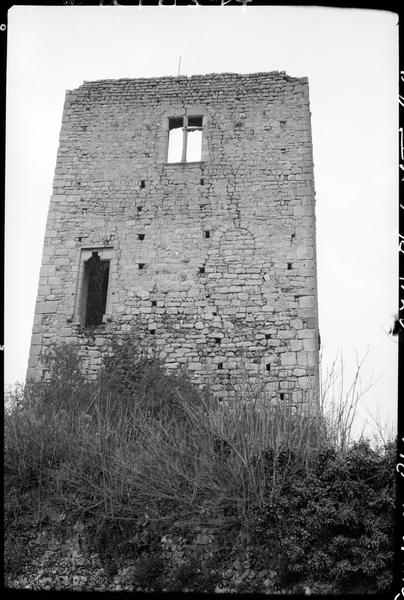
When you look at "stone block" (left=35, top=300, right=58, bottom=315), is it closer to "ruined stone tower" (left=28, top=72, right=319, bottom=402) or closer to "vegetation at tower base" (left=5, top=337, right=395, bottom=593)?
"ruined stone tower" (left=28, top=72, right=319, bottom=402)

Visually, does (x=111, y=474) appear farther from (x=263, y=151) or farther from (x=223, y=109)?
(x=223, y=109)

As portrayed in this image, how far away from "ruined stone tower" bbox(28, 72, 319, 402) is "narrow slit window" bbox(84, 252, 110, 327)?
2cm

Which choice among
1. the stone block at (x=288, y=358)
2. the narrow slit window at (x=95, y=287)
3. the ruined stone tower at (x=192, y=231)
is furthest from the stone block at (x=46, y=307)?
the stone block at (x=288, y=358)

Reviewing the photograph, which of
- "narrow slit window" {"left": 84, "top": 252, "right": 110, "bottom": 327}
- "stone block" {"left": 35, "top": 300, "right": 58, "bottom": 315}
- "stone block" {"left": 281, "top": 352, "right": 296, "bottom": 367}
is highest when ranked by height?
"narrow slit window" {"left": 84, "top": 252, "right": 110, "bottom": 327}

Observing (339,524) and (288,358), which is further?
(288,358)

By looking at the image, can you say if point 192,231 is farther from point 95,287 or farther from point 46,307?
point 46,307

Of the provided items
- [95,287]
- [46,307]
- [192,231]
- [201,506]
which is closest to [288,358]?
[192,231]

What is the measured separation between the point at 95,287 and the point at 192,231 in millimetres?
1998

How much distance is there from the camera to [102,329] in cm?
1058

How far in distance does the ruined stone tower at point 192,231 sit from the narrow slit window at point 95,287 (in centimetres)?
2

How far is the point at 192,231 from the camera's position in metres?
11.2

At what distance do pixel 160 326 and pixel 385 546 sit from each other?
557 centimetres

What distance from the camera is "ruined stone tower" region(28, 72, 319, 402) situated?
1026cm

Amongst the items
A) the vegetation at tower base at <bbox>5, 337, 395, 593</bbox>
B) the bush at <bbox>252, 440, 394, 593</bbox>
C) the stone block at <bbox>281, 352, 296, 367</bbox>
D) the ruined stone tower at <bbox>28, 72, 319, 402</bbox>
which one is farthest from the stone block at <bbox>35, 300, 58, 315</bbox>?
the bush at <bbox>252, 440, 394, 593</bbox>
